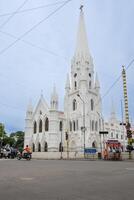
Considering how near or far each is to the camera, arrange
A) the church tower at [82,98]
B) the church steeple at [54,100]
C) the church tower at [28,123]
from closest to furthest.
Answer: the church tower at [82,98] → the church steeple at [54,100] → the church tower at [28,123]

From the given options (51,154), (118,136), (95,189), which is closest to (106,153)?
(51,154)

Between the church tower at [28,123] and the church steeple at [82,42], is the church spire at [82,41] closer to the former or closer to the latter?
the church steeple at [82,42]

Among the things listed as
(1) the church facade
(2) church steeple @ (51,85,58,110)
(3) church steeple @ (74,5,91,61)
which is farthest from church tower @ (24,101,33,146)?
(3) church steeple @ (74,5,91,61)

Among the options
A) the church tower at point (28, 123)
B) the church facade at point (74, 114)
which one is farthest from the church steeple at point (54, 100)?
the church tower at point (28, 123)

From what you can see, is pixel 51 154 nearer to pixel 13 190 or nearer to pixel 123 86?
pixel 123 86

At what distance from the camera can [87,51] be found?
250 ft

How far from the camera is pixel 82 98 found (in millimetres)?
70188

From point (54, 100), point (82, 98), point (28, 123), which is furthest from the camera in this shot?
point (28, 123)

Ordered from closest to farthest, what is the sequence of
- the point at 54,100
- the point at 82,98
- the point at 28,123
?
the point at 82,98, the point at 54,100, the point at 28,123

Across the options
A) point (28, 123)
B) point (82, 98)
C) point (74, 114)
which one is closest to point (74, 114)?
point (74, 114)

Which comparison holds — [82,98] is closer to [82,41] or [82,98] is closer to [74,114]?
[74,114]

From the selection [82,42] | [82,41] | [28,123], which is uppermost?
[82,41]

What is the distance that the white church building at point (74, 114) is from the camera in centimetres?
6819

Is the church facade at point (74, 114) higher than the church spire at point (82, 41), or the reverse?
the church spire at point (82, 41)
